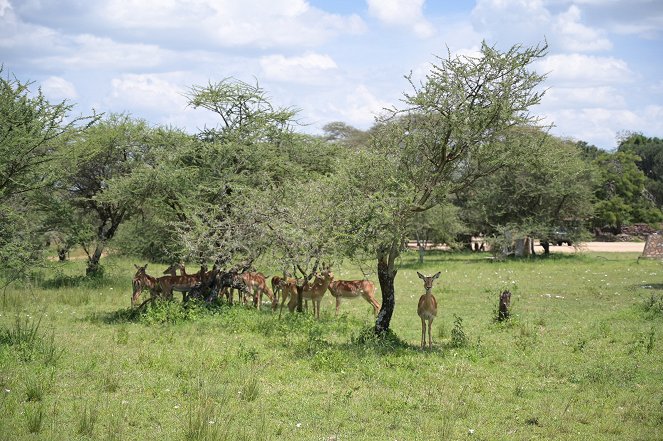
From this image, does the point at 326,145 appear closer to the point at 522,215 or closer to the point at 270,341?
the point at 270,341

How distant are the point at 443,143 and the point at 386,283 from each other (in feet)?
9.89

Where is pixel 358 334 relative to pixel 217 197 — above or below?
below

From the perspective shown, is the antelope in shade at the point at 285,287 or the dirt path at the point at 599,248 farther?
the dirt path at the point at 599,248

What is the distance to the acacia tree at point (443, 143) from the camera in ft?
44.9

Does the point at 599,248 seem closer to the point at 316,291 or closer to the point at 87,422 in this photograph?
the point at 316,291

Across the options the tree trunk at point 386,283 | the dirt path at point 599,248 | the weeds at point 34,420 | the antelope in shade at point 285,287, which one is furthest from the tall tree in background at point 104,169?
the dirt path at point 599,248

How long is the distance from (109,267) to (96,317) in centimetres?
1168

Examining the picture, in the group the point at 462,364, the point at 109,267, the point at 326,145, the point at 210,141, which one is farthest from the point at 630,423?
the point at 109,267

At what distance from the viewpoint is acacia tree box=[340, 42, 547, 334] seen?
44.9ft

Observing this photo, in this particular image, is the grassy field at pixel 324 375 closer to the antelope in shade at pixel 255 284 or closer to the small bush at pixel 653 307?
the small bush at pixel 653 307

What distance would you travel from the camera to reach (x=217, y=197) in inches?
762

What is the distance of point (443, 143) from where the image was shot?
46.0 feet

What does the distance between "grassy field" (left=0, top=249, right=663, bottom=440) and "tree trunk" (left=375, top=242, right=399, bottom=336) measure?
0.47 metres

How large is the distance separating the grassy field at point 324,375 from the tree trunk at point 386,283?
0.47 metres
